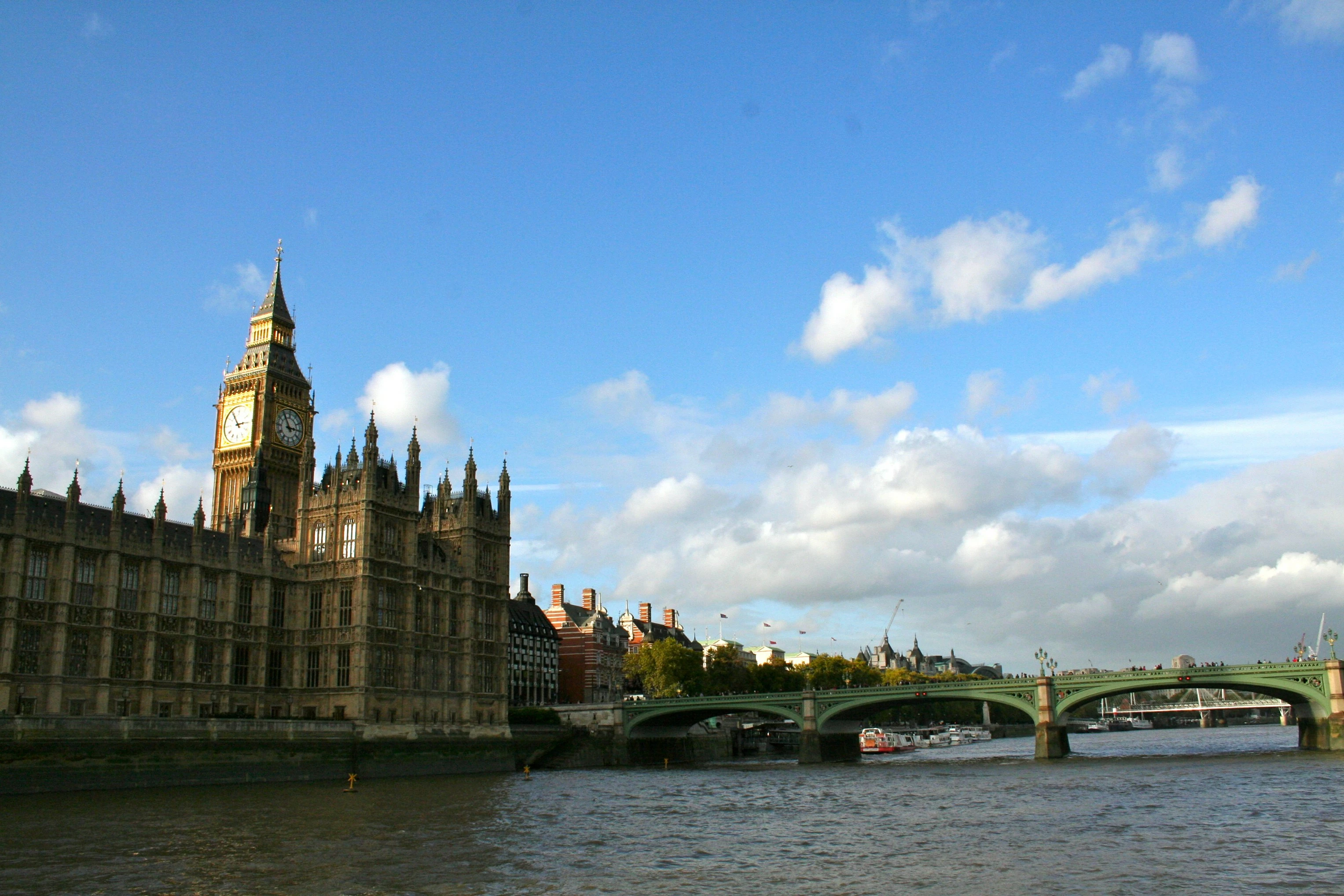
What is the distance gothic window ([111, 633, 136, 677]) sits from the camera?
81.2 meters

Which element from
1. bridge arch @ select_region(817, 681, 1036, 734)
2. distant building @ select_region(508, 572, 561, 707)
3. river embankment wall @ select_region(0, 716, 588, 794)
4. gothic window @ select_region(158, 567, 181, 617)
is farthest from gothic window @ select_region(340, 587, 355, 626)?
distant building @ select_region(508, 572, 561, 707)

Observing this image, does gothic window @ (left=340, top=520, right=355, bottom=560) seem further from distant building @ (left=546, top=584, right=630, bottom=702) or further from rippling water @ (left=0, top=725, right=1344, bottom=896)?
distant building @ (left=546, top=584, right=630, bottom=702)

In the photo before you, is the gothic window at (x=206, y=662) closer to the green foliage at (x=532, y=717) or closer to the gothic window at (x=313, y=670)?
the gothic window at (x=313, y=670)

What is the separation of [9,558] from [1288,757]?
96853 millimetres

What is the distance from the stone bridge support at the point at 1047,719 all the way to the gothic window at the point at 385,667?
57.5 m

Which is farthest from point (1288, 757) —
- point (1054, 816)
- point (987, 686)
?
point (1054, 816)

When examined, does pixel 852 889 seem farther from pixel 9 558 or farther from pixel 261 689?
pixel 261 689

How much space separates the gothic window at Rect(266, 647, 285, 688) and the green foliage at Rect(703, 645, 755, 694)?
75.1 meters

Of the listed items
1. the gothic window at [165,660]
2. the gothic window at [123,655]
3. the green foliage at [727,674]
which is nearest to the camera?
the gothic window at [123,655]

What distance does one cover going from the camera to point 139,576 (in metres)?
84.1

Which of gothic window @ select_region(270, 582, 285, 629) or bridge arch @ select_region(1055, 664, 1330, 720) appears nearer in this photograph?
gothic window @ select_region(270, 582, 285, 629)

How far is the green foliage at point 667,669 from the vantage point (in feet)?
490

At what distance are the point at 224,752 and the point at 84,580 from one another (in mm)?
16005

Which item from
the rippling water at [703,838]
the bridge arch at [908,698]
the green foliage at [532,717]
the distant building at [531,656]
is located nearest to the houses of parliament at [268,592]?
the green foliage at [532,717]
